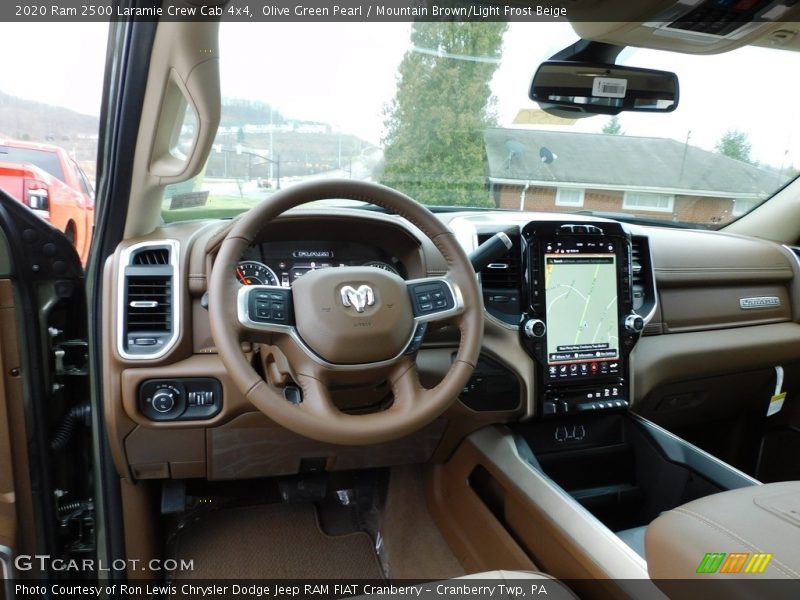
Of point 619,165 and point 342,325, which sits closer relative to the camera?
point 342,325

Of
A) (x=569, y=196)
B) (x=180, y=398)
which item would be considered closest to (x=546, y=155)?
(x=569, y=196)

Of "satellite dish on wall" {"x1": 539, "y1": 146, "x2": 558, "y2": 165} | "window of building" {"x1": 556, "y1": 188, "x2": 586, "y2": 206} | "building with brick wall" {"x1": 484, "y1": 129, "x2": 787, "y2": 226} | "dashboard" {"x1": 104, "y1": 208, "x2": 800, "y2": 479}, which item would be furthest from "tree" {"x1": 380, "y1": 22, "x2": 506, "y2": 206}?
"window of building" {"x1": 556, "y1": 188, "x2": 586, "y2": 206}

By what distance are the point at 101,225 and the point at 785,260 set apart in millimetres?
3012

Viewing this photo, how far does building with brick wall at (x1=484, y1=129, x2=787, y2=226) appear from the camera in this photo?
2.53 meters

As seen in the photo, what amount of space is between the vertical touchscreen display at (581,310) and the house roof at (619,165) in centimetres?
57

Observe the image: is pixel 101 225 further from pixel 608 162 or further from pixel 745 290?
pixel 745 290

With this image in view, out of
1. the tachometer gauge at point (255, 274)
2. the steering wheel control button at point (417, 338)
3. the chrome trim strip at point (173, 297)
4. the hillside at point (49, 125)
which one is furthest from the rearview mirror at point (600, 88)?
the hillside at point (49, 125)

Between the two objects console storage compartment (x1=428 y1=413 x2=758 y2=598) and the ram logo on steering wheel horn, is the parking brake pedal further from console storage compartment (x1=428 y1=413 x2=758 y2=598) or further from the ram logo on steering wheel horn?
the ram logo on steering wheel horn

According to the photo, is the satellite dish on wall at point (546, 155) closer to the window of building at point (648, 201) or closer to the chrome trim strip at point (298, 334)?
the window of building at point (648, 201)

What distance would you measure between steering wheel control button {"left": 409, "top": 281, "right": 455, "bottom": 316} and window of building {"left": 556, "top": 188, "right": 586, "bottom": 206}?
140 centimetres

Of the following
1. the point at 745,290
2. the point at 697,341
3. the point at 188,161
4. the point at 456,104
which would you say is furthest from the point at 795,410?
the point at 188,161

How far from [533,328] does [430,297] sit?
23.2 inches

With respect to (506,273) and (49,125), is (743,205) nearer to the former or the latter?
(506,273)

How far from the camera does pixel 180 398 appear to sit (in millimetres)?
1763
